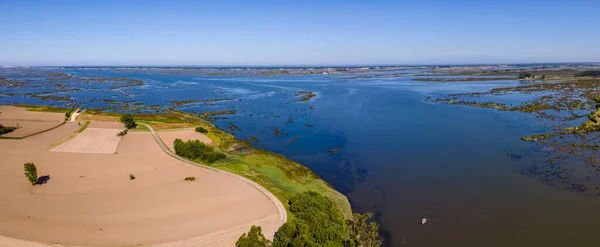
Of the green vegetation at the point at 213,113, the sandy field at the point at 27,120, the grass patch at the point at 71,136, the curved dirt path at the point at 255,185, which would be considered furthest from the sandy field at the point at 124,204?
the green vegetation at the point at 213,113

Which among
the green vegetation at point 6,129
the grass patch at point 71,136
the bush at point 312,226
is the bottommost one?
the grass patch at point 71,136

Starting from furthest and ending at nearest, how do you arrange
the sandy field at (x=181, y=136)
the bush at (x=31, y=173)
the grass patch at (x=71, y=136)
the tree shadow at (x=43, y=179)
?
the sandy field at (x=181, y=136) → the grass patch at (x=71, y=136) → the tree shadow at (x=43, y=179) → the bush at (x=31, y=173)

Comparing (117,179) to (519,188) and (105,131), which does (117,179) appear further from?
(519,188)

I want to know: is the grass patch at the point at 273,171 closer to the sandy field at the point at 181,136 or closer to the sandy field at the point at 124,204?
the sandy field at the point at 181,136

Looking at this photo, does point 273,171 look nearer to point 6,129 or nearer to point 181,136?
point 181,136

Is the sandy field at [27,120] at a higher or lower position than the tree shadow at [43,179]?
higher

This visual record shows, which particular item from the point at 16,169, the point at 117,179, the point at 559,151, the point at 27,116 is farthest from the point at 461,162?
the point at 27,116

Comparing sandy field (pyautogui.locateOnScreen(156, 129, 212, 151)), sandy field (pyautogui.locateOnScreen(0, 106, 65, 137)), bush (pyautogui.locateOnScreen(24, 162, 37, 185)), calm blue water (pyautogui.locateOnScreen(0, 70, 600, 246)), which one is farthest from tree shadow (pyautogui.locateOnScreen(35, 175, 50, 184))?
calm blue water (pyautogui.locateOnScreen(0, 70, 600, 246))

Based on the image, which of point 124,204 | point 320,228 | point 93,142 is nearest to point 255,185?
point 124,204
